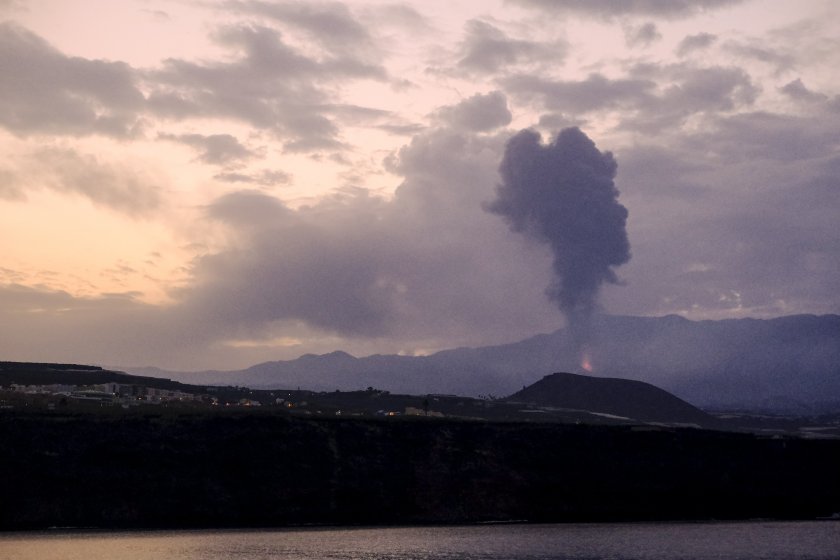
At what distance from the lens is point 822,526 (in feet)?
438

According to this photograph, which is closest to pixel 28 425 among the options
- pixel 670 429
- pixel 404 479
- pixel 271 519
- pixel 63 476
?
pixel 63 476

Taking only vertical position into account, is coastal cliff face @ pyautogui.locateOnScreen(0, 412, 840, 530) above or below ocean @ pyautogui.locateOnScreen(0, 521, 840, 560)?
above

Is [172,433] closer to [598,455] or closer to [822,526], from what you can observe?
[598,455]

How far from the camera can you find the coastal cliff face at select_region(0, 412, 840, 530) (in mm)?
137250

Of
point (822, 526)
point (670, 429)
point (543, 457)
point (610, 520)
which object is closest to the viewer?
point (822, 526)

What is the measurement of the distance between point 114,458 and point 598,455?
68.9 metres

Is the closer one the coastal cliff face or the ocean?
the ocean

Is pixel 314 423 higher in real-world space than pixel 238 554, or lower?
higher

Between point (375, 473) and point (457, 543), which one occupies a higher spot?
point (375, 473)

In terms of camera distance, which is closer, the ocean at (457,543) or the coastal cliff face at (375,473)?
the ocean at (457,543)

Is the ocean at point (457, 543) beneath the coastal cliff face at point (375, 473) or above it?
beneath

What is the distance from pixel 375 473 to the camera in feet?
491

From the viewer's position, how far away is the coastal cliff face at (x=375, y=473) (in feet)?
450

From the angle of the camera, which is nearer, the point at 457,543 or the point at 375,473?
the point at 457,543
